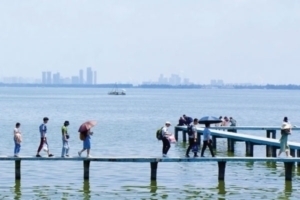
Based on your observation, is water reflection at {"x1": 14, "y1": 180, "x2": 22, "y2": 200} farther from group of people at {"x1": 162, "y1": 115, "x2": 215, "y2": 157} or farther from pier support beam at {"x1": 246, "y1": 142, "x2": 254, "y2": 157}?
pier support beam at {"x1": 246, "y1": 142, "x2": 254, "y2": 157}

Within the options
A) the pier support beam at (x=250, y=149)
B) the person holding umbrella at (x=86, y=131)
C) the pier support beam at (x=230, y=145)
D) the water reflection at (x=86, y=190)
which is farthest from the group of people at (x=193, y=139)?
the pier support beam at (x=230, y=145)

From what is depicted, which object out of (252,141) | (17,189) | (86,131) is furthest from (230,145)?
(17,189)

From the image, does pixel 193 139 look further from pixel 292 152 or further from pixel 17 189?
pixel 17 189

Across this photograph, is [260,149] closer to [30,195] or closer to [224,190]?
[224,190]

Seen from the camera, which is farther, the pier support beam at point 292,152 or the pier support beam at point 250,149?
the pier support beam at point 250,149

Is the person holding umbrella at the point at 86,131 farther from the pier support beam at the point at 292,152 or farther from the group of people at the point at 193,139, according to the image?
the pier support beam at the point at 292,152

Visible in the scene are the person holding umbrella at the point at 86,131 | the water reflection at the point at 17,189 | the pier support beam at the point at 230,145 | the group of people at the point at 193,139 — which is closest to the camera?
the water reflection at the point at 17,189

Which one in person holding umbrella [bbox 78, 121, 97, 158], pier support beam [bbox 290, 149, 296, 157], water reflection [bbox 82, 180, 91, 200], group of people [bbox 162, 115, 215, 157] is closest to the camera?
water reflection [bbox 82, 180, 91, 200]

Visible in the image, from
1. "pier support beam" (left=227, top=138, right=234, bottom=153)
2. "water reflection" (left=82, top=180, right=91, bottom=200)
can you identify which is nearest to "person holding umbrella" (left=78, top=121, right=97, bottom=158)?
"water reflection" (left=82, top=180, right=91, bottom=200)

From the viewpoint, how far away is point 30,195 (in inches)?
1209

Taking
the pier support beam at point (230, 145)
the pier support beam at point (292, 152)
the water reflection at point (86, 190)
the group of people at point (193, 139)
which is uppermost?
the group of people at point (193, 139)

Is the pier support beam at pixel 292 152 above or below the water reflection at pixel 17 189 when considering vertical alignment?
above

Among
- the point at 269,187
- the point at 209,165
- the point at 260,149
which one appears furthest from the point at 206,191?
the point at 260,149

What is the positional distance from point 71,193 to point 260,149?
72.6ft
